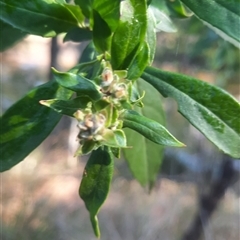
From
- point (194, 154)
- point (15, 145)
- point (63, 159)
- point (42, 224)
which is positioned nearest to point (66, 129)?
point (63, 159)

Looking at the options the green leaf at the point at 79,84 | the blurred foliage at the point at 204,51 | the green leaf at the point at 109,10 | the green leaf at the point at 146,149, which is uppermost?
the green leaf at the point at 109,10

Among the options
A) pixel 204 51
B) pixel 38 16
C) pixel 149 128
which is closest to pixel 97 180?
pixel 149 128

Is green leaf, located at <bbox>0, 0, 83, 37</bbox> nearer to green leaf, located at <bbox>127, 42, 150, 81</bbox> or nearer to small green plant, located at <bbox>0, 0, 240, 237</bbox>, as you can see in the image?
small green plant, located at <bbox>0, 0, 240, 237</bbox>

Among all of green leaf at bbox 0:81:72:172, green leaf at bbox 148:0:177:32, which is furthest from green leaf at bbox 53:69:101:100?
green leaf at bbox 148:0:177:32

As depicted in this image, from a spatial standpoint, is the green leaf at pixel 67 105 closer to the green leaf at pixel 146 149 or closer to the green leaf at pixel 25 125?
the green leaf at pixel 25 125

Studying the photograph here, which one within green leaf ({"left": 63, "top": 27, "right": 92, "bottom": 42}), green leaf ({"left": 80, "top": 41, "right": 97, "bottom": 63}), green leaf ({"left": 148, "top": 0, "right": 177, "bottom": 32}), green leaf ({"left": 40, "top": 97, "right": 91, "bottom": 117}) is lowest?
green leaf ({"left": 80, "top": 41, "right": 97, "bottom": 63})

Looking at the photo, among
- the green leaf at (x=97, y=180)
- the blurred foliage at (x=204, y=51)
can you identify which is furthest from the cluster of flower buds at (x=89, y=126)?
the blurred foliage at (x=204, y=51)
